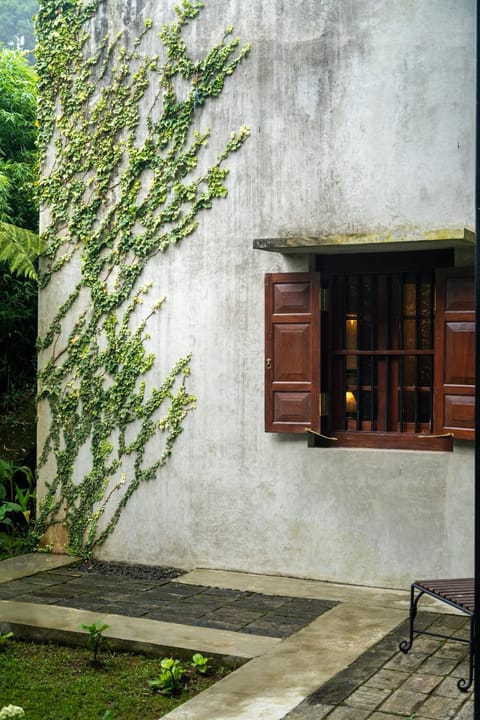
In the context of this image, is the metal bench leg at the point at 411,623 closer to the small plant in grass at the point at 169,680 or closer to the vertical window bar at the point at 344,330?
the small plant in grass at the point at 169,680

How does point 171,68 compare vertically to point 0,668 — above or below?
above

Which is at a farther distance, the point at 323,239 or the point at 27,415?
the point at 27,415

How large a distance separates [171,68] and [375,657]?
5237mm

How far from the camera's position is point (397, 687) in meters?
4.90

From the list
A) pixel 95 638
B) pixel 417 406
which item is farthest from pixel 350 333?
pixel 95 638

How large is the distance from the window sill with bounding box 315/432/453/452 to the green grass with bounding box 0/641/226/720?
100 inches

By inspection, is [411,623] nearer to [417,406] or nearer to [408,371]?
[417,406]

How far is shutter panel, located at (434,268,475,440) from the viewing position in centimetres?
691

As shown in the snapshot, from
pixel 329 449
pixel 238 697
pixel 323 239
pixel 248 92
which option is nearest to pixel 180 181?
pixel 248 92

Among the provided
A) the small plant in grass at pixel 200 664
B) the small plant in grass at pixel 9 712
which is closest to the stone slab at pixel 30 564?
the small plant in grass at pixel 200 664

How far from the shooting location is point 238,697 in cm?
482

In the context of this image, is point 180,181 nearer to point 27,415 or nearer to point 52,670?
point 27,415

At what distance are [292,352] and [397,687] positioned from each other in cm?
322

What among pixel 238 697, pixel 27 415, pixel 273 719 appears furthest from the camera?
pixel 27 415
